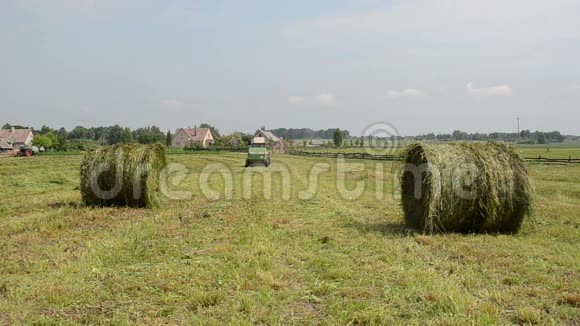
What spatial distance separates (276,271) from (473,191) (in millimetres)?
5247

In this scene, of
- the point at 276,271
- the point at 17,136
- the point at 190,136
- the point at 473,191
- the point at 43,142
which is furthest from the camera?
the point at 190,136

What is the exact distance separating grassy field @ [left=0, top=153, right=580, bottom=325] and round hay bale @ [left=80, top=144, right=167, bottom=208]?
167cm

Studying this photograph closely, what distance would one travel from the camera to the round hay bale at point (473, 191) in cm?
943

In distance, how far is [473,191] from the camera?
31.2 ft

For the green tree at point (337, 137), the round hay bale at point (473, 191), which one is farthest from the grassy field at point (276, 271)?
the green tree at point (337, 137)

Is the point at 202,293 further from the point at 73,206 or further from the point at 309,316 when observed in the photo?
the point at 73,206

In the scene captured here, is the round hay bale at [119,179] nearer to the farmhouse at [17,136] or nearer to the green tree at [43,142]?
the green tree at [43,142]

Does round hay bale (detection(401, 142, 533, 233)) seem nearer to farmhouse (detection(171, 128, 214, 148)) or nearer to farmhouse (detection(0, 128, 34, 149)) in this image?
farmhouse (detection(171, 128, 214, 148))

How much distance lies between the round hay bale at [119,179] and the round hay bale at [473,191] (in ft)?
26.4

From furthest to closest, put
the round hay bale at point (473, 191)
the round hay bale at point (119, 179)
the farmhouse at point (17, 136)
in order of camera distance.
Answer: the farmhouse at point (17, 136) < the round hay bale at point (119, 179) < the round hay bale at point (473, 191)

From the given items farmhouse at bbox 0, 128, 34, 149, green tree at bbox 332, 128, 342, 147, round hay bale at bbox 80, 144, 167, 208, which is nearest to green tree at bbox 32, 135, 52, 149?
farmhouse at bbox 0, 128, 34, 149

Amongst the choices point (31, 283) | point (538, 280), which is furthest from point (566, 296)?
point (31, 283)

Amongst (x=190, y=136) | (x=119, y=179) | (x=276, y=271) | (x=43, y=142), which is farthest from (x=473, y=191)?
(x=190, y=136)

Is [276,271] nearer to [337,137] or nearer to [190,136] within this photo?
[337,137]
